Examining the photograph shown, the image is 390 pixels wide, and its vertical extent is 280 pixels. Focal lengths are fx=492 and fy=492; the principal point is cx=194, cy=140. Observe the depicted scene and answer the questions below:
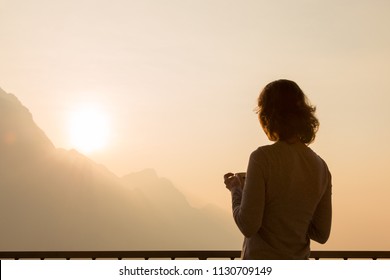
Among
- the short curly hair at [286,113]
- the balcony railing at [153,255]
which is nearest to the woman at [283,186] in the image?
the short curly hair at [286,113]

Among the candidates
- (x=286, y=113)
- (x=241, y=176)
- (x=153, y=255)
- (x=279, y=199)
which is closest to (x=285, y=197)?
(x=279, y=199)

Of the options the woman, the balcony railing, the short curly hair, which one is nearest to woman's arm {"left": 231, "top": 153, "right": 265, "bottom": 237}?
the woman

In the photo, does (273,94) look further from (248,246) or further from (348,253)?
(348,253)

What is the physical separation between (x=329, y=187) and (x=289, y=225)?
19 cm

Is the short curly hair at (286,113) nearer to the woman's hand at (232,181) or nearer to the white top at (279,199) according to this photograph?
the white top at (279,199)

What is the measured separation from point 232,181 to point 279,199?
0.47 ft

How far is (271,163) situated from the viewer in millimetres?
1354

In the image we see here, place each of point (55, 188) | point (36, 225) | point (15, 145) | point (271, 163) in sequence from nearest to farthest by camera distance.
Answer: point (271, 163) < point (36, 225) < point (55, 188) < point (15, 145)

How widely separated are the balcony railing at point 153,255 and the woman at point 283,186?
1.53 metres

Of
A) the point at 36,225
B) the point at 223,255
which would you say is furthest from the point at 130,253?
the point at 36,225

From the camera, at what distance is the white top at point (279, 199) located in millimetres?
1332

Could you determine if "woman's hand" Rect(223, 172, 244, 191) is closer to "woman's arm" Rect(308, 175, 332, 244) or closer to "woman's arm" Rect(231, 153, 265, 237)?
"woman's arm" Rect(231, 153, 265, 237)

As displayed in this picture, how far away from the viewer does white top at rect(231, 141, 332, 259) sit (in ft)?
4.37

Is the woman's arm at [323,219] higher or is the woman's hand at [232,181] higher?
the woman's hand at [232,181]
